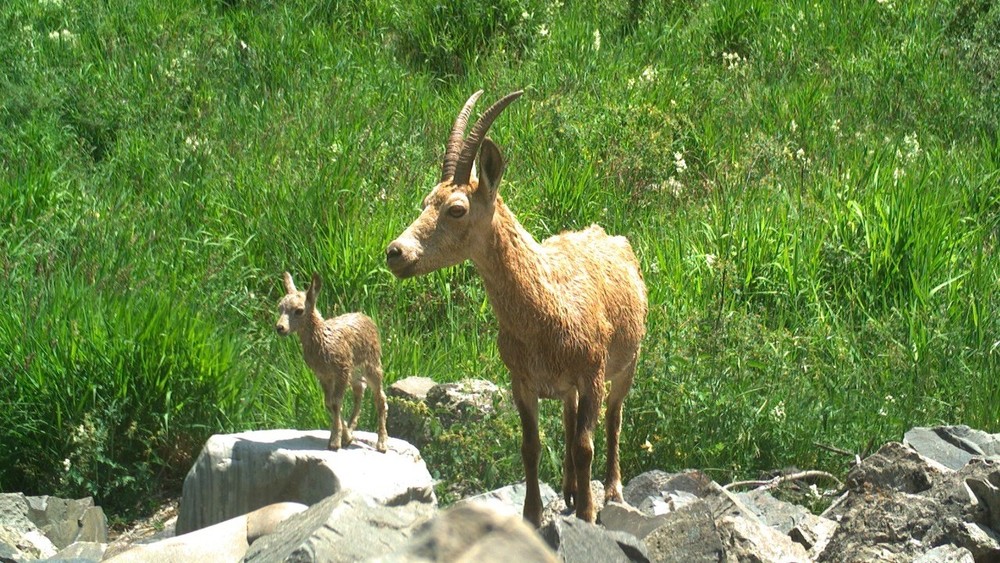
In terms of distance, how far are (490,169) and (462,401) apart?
8.35 feet

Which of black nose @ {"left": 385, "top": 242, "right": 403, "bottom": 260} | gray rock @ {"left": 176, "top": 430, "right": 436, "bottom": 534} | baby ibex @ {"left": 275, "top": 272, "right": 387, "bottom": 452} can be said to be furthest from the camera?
baby ibex @ {"left": 275, "top": 272, "right": 387, "bottom": 452}

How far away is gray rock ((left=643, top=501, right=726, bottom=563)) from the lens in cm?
581

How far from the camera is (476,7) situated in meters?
14.2

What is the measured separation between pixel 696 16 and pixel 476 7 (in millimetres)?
2475

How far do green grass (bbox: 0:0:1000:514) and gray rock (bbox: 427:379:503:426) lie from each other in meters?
0.31

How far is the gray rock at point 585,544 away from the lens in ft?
17.2

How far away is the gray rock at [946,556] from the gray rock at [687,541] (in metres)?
0.92

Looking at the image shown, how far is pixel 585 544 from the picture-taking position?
530 centimetres

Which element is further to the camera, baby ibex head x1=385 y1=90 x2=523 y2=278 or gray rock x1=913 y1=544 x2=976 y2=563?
gray rock x1=913 y1=544 x2=976 y2=563

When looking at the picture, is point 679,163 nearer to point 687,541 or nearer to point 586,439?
point 586,439

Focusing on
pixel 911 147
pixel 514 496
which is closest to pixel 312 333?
pixel 514 496

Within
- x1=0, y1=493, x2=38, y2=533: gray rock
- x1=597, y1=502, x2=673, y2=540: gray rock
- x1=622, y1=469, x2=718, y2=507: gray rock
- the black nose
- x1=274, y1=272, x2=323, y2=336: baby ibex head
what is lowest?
x1=0, y1=493, x2=38, y2=533: gray rock

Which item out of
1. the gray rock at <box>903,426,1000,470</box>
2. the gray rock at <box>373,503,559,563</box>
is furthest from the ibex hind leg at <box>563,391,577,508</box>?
the gray rock at <box>373,503,559,563</box>

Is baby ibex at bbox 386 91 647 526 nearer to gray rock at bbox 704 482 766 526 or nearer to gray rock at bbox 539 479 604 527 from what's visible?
gray rock at bbox 539 479 604 527
